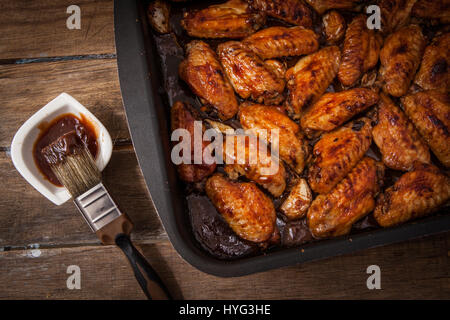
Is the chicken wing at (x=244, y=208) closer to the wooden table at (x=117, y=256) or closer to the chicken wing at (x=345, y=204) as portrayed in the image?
the chicken wing at (x=345, y=204)

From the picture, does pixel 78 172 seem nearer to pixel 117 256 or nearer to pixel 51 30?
pixel 117 256

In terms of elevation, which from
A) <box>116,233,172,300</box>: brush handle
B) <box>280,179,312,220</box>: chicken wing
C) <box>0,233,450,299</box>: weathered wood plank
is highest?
<box>280,179,312,220</box>: chicken wing

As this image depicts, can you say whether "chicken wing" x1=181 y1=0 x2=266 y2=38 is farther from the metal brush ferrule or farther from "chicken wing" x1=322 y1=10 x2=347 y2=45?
the metal brush ferrule

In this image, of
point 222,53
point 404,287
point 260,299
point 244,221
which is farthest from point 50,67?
point 404,287

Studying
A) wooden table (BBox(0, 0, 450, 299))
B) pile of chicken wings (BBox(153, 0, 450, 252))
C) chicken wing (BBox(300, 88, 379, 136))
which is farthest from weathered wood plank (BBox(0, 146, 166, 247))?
chicken wing (BBox(300, 88, 379, 136))
